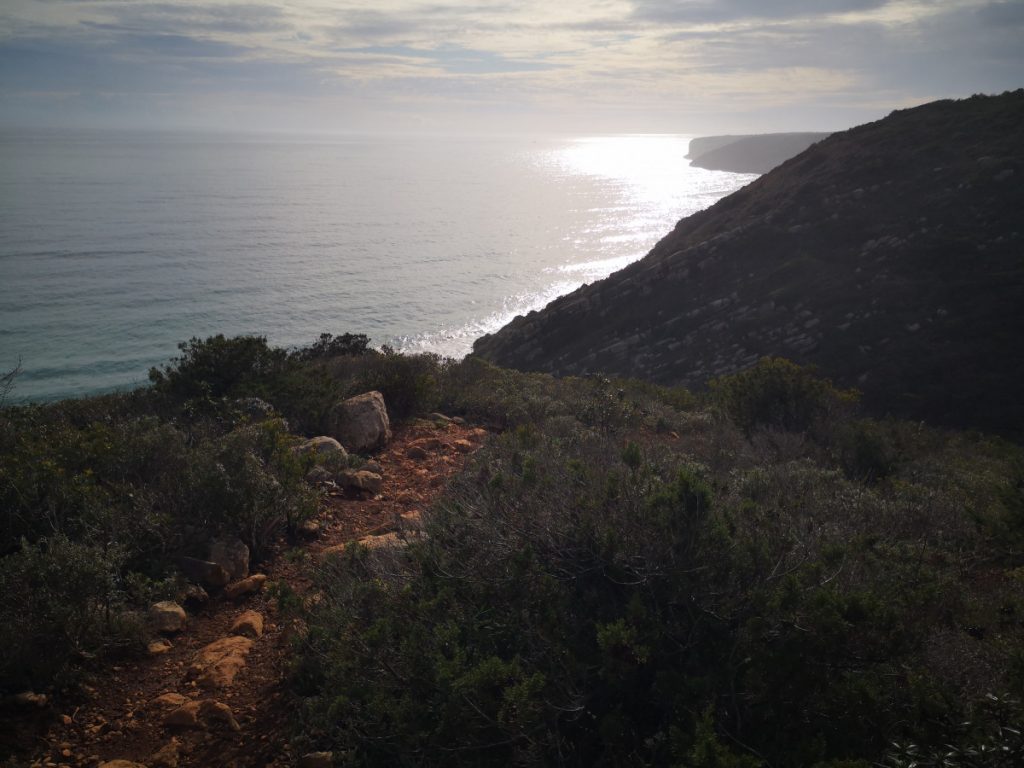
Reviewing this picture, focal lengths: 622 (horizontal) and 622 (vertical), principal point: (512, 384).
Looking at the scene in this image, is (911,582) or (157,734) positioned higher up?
(911,582)

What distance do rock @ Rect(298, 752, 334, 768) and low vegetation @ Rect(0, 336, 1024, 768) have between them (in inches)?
3.9

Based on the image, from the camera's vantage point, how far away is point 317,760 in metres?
2.93

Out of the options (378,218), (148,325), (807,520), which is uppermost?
(378,218)

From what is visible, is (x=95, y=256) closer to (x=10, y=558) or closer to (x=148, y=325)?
(x=148, y=325)

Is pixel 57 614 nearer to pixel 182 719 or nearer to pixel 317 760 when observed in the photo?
pixel 182 719

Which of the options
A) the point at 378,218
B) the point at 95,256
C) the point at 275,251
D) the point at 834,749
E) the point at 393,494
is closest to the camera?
the point at 834,749

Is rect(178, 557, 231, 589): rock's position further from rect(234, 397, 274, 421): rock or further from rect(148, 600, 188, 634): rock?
rect(234, 397, 274, 421): rock

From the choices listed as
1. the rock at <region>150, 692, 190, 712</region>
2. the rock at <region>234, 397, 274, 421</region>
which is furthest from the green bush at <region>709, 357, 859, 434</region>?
the rock at <region>150, 692, 190, 712</region>

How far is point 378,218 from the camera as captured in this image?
65375mm

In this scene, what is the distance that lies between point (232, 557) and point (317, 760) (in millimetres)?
2211

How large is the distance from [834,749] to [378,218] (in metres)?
Result: 67.5

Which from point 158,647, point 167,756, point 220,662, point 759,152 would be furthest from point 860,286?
point 759,152

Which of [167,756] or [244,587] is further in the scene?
[244,587]

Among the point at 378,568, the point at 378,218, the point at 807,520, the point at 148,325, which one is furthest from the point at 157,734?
the point at 378,218
